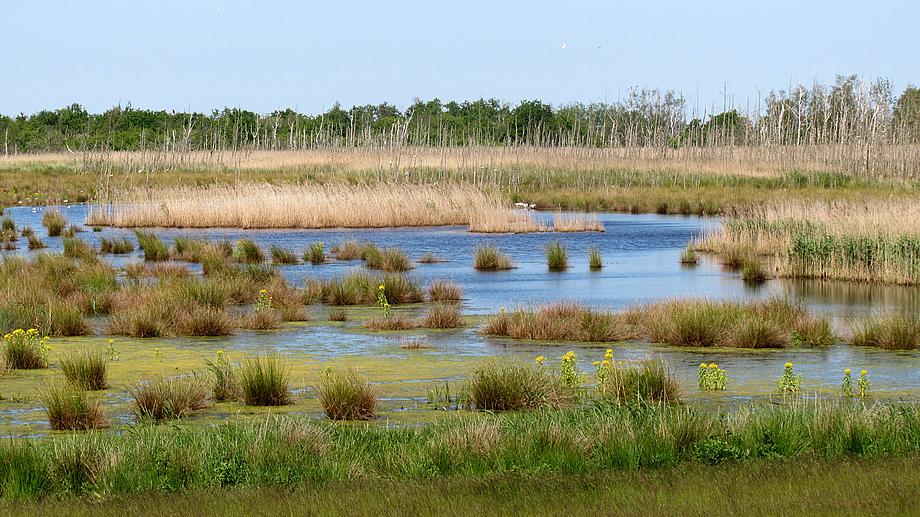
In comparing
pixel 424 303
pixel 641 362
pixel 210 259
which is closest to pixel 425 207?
pixel 210 259

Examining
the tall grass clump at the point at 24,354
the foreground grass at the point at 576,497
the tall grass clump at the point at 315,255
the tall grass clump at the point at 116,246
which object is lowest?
the foreground grass at the point at 576,497

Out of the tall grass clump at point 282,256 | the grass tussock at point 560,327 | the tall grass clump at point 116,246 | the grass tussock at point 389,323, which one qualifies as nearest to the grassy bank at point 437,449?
the grass tussock at point 560,327

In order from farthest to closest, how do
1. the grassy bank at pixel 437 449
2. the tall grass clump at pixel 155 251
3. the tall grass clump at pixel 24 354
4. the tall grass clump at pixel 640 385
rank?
the tall grass clump at pixel 155 251, the tall grass clump at pixel 24 354, the tall grass clump at pixel 640 385, the grassy bank at pixel 437 449

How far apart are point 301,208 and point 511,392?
26192mm

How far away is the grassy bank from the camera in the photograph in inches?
→ 252

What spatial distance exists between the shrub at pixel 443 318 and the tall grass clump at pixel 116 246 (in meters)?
14.7

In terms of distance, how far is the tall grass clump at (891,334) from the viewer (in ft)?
40.9

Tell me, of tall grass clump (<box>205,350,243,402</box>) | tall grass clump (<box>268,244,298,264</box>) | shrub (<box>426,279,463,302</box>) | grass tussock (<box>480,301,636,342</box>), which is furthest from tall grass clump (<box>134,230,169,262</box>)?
tall grass clump (<box>205,350,243,402</box>)

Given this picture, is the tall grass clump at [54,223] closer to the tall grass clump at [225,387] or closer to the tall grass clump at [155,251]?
the tall grass clump at [155,251]

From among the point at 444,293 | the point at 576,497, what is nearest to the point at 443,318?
the point at 444,293

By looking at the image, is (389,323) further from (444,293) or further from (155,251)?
(155,251)

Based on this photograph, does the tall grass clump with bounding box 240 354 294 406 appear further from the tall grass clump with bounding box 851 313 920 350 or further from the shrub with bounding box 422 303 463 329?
the tall grass clump with bounding box 851 313 920 350

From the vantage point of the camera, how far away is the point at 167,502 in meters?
5.82

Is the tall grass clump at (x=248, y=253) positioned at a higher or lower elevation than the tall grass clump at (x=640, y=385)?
higher
